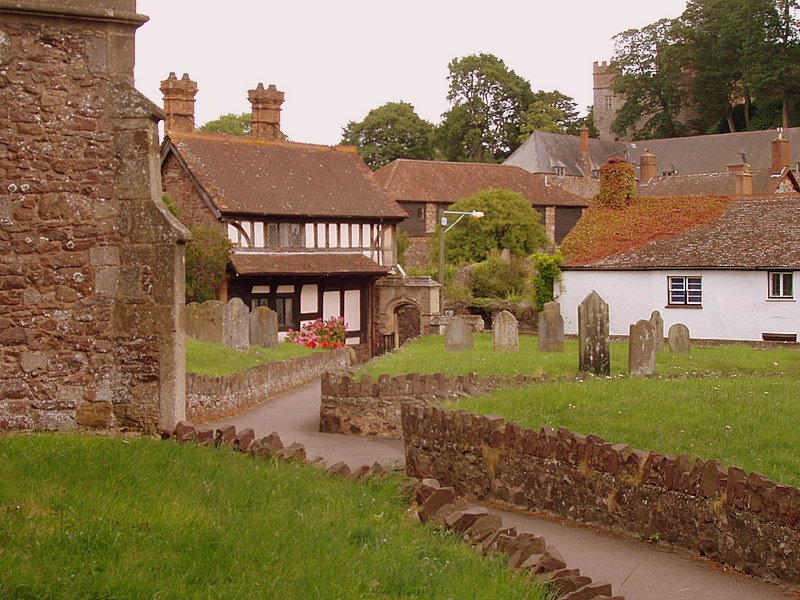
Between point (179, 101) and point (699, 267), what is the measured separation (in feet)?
77.7

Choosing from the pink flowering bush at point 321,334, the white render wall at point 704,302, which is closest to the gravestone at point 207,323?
the pink flowering bush at point 321,334

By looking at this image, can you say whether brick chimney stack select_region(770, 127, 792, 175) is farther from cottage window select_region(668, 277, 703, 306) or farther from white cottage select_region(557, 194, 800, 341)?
cottage window select_region(668, 277, 703, 306)

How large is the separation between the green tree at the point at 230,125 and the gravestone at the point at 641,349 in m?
77.1

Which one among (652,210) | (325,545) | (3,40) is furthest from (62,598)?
(652,210)

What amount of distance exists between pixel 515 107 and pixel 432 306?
6022cm

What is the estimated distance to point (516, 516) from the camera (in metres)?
12.6

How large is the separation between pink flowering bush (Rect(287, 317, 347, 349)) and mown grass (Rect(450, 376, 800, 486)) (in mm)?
20718

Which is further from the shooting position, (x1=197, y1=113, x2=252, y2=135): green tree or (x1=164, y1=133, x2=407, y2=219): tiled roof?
(x1=197, y1=113, x2=252, y2=135): green tree

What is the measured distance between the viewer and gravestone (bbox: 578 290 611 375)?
22.1 m

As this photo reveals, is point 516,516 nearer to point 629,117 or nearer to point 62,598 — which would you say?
point 62,598

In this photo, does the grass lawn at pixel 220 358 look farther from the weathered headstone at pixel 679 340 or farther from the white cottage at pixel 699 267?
the white cottage at pixel 699 267

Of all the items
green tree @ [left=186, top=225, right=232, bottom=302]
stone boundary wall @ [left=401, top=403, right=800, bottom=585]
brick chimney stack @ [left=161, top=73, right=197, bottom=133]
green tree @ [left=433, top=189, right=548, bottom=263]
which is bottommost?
stone boundary wall @ [left=401, top=403, right=800, bottom=585]

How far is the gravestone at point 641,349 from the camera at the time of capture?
72.1 feet

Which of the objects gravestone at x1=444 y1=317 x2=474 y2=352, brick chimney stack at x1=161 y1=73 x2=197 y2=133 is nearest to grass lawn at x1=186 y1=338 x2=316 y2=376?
gravestone at x1=444 y1=317 x2=474 y2=352
